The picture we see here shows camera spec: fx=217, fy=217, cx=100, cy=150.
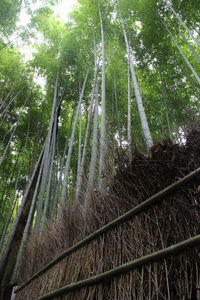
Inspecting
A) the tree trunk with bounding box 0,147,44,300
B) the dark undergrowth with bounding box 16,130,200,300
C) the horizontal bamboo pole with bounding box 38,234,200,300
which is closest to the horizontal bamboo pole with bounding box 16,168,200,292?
the dark undergrowth with bounding box 16,130,200,300

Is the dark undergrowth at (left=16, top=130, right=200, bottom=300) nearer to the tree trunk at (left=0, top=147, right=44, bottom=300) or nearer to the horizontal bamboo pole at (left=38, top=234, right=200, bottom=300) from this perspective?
the horizontal bamboo pole at (left=38, top=234, right=200, bottom=300)

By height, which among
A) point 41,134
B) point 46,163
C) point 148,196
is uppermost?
point 41,134

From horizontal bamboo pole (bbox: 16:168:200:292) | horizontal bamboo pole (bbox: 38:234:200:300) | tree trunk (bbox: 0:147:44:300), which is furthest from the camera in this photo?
tree trunk (bbox: 0:147:44:300)

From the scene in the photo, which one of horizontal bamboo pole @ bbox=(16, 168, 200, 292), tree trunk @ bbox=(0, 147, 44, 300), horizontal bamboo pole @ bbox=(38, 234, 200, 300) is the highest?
tree trunk @ bbox=(0, 147, 44, 300)

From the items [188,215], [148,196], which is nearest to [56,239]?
[148,196]

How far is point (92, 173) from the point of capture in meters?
1.82

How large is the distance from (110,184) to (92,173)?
44cm

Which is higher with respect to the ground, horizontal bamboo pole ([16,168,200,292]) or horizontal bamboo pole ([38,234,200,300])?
horizontal bamboo pole ([16,168,200,292])

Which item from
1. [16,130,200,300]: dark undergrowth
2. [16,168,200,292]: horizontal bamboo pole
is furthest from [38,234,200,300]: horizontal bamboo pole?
[16,168,200,292]: horizontal bamboo pole

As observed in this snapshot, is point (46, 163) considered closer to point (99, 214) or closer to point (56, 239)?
point (56, 239)

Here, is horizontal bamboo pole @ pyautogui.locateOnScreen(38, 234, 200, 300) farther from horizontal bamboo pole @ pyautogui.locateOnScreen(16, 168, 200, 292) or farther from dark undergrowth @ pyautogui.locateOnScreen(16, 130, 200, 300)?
horizontal bamboo pole @ pyautogui.locateOnScreen(16, 168, 200, 292)

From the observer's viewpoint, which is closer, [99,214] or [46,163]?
[99,214]

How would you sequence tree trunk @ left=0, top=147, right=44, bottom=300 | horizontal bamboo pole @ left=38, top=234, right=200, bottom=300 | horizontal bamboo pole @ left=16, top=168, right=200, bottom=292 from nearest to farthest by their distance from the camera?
horizontal bamboo pole @ left=38, top=234, right=200, bottom=300 → horizontal bamboo pole @ left=16, top=168, right=200, bottom=292 → tree trunk @ left=0, top=147, right=44, bottom=300

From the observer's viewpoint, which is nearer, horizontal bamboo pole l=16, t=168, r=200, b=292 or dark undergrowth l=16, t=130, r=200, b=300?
dark undergrowth l=16, t=130, r=200, b=300
